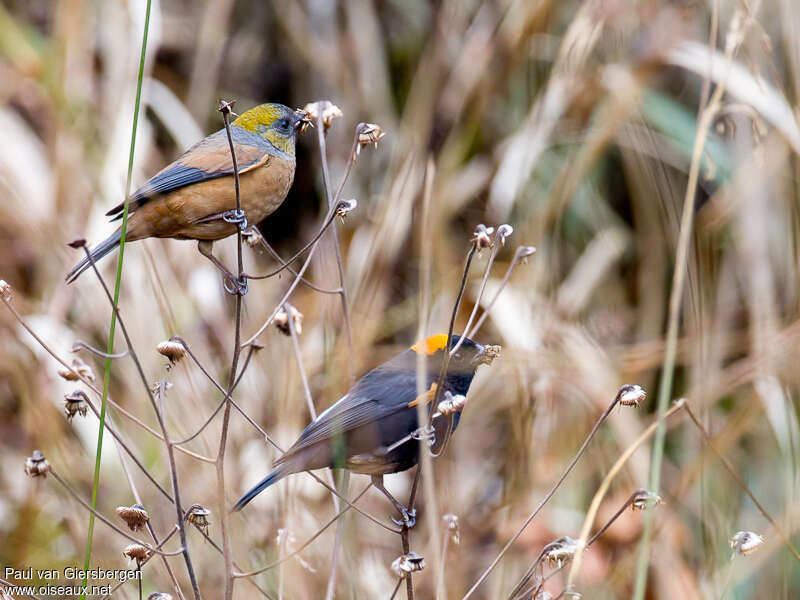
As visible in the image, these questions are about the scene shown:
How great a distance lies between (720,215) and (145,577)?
246 cm

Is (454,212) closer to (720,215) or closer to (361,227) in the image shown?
(361,227)

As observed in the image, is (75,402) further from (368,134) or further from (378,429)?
(368,134)

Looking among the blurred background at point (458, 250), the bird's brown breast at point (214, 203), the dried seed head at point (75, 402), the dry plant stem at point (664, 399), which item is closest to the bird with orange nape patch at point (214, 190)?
the bird's brown breast at point (214, 203)

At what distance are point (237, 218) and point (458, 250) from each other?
2487 mm

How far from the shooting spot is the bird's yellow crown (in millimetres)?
1656

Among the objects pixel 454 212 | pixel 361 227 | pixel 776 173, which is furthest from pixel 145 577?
pixel 776 173

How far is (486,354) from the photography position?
5.00 feet

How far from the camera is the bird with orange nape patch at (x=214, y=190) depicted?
5.16ft

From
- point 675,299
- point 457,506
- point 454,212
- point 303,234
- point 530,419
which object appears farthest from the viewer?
point 303,234

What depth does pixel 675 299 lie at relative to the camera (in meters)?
1.92

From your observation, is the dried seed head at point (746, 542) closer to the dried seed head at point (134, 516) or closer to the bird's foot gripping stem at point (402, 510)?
the bird's foot gripping stem at point (402, 510)

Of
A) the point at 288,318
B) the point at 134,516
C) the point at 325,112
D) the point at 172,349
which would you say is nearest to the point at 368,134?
the point at 325,112

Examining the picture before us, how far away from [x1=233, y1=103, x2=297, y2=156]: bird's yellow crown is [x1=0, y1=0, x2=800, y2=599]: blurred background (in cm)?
104

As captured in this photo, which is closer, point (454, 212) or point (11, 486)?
point (11, 486)
